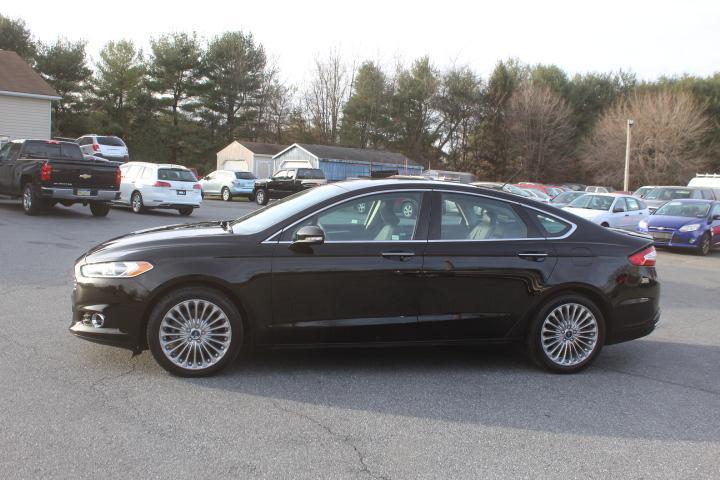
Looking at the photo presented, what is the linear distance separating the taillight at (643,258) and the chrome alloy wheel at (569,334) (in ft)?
2.15

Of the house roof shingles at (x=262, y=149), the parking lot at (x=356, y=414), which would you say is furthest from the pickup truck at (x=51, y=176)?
the house roof shingles at (x=262, y=149)

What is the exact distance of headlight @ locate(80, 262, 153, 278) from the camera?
4793 millimetres

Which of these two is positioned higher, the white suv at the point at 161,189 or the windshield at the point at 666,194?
the windshield at the point at 666,194

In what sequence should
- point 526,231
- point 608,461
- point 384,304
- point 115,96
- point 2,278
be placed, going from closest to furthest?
point 608,461
point 384,304
point 526,231
point 2,278
point 115,96

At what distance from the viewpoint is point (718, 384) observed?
5.33 m

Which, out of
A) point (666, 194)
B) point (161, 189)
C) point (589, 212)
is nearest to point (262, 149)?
point (161, 189)

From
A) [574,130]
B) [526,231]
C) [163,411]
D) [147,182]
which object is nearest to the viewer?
[163,411]

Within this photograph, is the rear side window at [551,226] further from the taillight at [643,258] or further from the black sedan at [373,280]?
the taillight at [643,258]

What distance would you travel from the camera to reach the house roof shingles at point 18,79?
29.8 metres

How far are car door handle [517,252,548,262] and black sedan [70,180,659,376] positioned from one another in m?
0.01

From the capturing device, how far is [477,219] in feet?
17.7

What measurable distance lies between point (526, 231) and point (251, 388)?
2.64 meters

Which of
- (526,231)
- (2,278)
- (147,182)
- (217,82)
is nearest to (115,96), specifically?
(217,82)

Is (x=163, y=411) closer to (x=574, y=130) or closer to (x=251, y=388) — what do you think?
(x=251, y=388)
